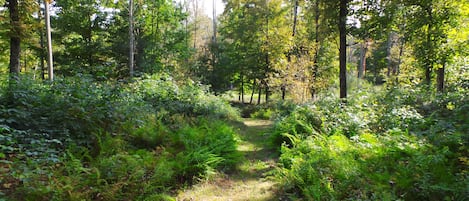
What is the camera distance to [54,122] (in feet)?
14.2

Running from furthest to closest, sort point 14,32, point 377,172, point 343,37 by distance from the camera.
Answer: point 343,37
point 14,32
point 377,172

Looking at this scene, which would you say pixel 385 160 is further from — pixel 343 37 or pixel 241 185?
pixel 343 37

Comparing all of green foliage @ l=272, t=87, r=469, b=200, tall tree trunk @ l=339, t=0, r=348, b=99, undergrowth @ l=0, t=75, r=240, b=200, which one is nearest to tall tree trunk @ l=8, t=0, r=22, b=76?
undergrowth @ l=0, t=75, r=240, b=200

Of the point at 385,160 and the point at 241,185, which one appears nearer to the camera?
the point at 385,160

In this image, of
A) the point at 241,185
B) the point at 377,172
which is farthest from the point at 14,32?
the point at 377,172

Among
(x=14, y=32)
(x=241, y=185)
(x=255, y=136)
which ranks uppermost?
(x=14, y=32)

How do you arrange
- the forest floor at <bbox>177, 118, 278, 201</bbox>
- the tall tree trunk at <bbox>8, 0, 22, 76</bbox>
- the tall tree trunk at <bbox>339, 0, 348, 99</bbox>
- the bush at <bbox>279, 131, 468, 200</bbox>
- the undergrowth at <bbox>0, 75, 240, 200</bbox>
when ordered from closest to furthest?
the bush at <bbox>279, 131, 468, 200</bbox> → the undergrowth at <bbox>0, 75, 240, 200</bbox> → the forest floor at <bbox>177, 118, 278, 201</bbox> → the tall tree trunk at <bbox>8, 0, 22, 76</bbox> → the tall tree trunk at <bbox>339, 0, 348, 99</bbox>

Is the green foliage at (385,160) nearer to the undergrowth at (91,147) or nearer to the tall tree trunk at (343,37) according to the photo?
the undergrowth at (91,147)

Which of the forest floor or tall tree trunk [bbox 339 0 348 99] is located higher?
tall tree trunk [bbox 339 0 348 99]

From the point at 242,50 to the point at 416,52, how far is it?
11.8 m

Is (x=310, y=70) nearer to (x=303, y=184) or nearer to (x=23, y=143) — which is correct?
(x=303, y=184)

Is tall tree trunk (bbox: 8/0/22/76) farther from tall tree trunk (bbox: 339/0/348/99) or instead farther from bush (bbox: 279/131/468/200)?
tall tree trunk (bbox: 339/0/348/99)

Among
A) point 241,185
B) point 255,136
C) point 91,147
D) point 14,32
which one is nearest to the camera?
point 91,147

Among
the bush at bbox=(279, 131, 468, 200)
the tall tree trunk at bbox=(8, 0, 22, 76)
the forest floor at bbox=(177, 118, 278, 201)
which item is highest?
the tall tree trunk at bbox=(8, 0, 22, 76)
